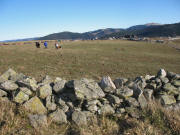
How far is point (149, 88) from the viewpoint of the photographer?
6.96 meters

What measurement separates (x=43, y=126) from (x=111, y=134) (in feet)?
6.85

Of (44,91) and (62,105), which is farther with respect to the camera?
(44,91)

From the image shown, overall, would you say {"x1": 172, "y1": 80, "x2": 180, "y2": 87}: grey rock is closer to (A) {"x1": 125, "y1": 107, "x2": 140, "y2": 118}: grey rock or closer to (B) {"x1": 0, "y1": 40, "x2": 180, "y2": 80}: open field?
(A) {"x1": 125, "y1": 107, "x2": 140, "y2": 118}: grey rock

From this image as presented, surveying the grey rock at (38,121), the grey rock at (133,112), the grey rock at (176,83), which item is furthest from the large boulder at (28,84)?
the grey rock at (176,83)

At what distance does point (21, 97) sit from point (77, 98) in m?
2.03

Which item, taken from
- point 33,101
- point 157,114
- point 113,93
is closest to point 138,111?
point 157,114

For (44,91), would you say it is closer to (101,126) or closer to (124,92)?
(101,126)

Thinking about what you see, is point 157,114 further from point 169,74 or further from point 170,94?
point 169,74

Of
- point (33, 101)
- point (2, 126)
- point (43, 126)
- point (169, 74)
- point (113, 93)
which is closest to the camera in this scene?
point (2, 126)

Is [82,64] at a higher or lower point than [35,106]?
lower

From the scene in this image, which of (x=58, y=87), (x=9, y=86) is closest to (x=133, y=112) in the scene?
(x=58, y=87)

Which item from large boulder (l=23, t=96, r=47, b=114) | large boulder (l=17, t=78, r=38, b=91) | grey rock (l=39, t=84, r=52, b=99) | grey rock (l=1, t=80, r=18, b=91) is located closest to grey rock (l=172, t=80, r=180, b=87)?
grey rock (l=39, t=84, r=52, b=99)

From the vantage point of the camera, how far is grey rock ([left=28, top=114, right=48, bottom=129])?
15.0 feet

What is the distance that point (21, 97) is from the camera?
538 centimetres
